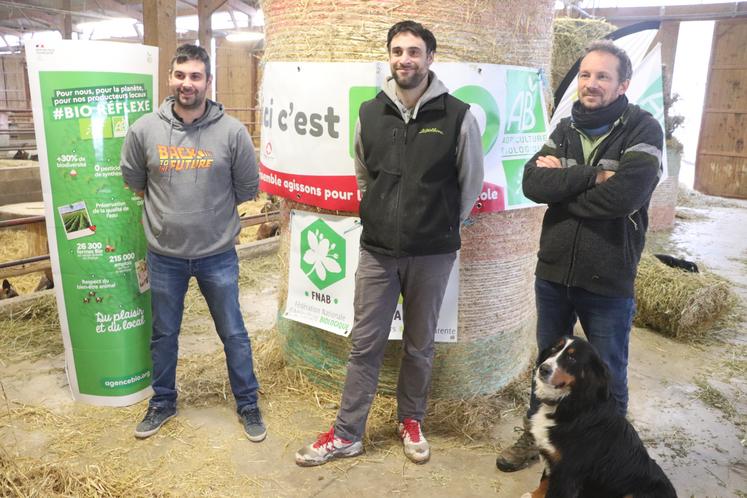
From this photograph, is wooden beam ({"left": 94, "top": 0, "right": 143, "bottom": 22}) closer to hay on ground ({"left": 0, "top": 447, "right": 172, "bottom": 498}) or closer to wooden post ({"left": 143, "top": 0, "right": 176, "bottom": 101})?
wooden post ({"left": 143, "top": 0, "right": 176, "bottom": 101})

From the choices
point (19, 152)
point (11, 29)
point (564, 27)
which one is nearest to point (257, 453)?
point (564, 27)

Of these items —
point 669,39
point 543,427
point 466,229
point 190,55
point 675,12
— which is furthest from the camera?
point 669,39

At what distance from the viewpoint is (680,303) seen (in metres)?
4.78

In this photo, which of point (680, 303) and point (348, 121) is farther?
point (680, 303)

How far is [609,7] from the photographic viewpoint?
13.6m

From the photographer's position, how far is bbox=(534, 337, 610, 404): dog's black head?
86.8 inches

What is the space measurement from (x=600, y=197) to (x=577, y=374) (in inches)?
27.0

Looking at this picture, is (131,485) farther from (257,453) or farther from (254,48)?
(254,48)

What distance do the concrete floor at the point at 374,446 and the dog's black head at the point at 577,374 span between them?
0.76 meters

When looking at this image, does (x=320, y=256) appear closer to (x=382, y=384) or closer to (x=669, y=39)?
(x=382, y=384)

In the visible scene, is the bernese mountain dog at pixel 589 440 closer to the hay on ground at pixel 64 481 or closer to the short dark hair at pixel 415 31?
the short dark hair at pixel 415 31

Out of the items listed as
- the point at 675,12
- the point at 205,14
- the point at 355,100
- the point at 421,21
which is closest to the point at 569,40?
the point at 421,21

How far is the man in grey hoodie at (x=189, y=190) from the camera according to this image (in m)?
2.82

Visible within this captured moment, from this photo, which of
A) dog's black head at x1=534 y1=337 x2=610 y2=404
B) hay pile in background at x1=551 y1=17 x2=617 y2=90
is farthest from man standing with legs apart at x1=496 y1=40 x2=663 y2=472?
hay pile in background at x1=551 y1=17 x2=617 y2=90
